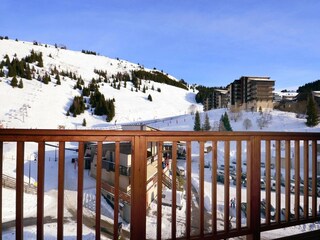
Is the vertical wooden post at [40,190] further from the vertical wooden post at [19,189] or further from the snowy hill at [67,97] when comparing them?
the snowy hill at [67,97]

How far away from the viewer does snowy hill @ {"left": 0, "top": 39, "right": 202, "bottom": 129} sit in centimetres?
2944

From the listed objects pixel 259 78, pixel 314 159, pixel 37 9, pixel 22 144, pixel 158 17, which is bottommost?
pixel 314 159

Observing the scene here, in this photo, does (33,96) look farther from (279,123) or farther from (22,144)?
(22,144)

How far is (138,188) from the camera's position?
1.46 m

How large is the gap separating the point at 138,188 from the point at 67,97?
38.0 metres

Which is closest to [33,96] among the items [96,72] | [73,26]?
[96,72]

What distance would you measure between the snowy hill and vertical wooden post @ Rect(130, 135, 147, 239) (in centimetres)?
2565

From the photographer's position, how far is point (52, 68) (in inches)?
1912

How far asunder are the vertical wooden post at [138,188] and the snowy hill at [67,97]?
25649 millimetres

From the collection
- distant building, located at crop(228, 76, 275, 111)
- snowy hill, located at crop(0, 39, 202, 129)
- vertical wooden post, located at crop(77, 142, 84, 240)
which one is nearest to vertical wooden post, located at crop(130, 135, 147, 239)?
vertical wooden post, located at crop(77, 142, 84, 240)

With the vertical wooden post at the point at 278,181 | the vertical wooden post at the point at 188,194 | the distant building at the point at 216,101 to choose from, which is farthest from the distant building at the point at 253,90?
the vertical wooden post at the point at 188,194

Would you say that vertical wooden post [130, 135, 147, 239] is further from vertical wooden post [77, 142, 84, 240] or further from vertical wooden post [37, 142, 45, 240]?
vertical wooden post [37, 142, 45, 240]

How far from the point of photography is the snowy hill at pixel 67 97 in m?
29.4

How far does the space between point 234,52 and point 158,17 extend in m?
4.49
